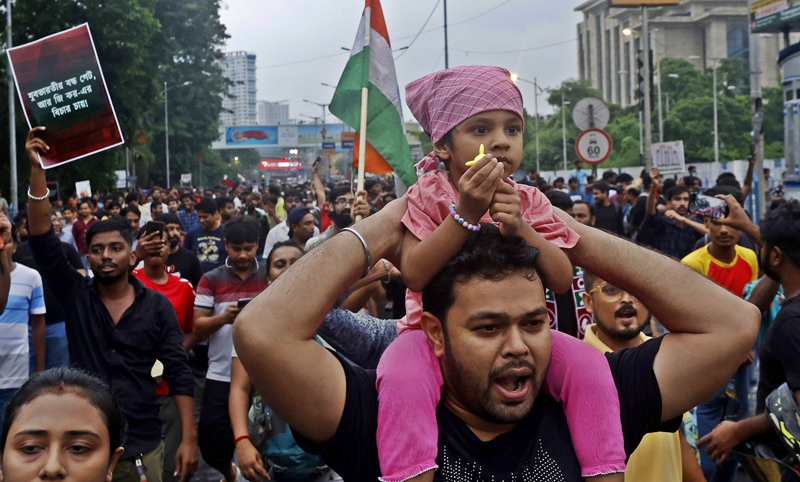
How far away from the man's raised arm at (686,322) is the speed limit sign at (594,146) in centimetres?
1210

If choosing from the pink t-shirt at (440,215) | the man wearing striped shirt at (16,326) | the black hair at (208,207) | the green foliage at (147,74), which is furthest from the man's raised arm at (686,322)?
the green foliage at (147,74)

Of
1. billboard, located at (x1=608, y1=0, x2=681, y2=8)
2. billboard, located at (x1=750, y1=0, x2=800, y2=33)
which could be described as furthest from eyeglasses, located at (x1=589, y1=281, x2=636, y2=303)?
billboard, located at (x1=750, y1=0, x2=800, y2=33)

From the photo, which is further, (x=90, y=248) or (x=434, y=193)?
(x=90, y=248)

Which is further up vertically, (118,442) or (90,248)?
(90,248)

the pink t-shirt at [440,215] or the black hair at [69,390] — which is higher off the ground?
the pink t-shirt at [440,215]

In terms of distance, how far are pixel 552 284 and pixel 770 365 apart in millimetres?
1974

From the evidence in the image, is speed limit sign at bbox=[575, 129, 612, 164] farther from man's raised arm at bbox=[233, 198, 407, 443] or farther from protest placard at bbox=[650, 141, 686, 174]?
man's raised arm at bbox=[233, 198, 407, 443]

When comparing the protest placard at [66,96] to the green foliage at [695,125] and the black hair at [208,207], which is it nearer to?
the black hair at [208,207]

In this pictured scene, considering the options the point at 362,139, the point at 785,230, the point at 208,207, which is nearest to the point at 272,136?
the point at 208,207

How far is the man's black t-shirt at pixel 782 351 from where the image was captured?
3514 millimetres

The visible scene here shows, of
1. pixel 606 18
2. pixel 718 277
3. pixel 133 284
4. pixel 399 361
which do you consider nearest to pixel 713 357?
pixel 399 361

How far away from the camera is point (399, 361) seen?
2324 millimetres

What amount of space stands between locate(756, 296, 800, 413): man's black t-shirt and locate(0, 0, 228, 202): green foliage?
88.2ft

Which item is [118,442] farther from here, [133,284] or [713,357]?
[133,284]
